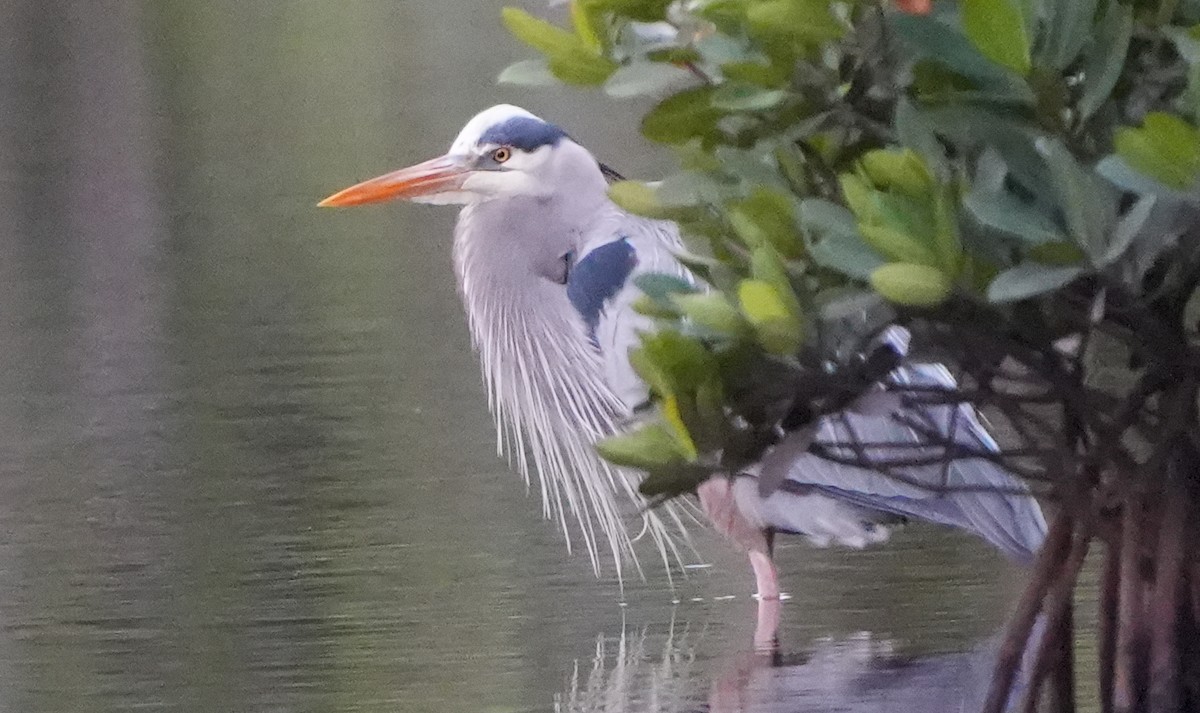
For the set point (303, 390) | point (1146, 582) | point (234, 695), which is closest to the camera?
point (1146, 582)

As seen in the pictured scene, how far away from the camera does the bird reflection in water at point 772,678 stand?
3.89 m

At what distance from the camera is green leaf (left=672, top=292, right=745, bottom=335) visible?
7.86 feet

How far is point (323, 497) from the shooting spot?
19.0 ft

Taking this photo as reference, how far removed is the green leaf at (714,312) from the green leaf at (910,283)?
9.0 inches

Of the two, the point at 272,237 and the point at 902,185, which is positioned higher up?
the point at 902,185

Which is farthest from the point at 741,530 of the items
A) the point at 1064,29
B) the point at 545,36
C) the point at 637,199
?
the point at 1064,29

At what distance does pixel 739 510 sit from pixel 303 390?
287 cm

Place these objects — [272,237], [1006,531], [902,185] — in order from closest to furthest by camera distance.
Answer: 1. [902,185]
2. [1006,531]
3. [272,237]

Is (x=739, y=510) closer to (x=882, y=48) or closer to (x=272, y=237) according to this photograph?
(x=882, y=48)

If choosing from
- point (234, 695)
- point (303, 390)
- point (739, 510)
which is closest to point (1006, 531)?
point (739, 510)

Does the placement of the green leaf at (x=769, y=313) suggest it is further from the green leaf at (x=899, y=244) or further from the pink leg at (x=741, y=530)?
the pink leg at (x=741, y=530)

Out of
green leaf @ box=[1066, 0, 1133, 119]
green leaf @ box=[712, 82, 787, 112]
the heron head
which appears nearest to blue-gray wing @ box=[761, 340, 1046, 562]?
the heron head

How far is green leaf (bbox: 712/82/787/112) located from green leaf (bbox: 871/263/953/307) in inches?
10.7

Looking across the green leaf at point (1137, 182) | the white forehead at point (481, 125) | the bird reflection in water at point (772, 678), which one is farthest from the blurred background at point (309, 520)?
the green leaf at point (1137, 182)
